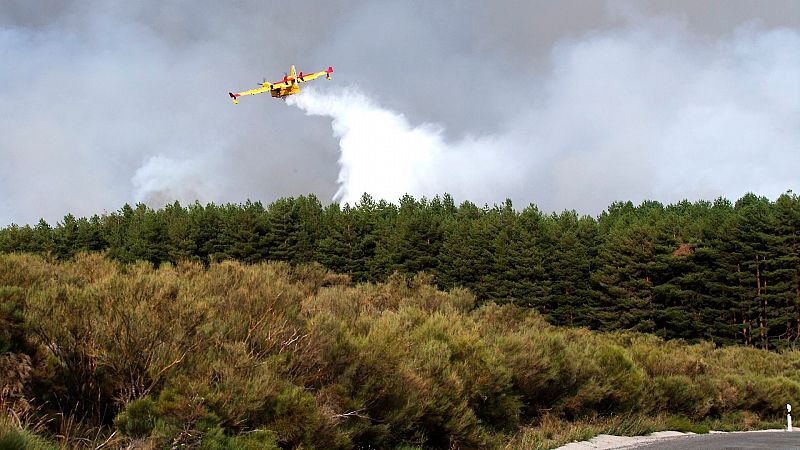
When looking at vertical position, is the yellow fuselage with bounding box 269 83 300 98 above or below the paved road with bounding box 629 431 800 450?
above

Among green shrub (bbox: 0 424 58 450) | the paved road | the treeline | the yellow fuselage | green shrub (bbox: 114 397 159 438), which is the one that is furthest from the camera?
the treeline

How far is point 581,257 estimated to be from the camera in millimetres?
67438

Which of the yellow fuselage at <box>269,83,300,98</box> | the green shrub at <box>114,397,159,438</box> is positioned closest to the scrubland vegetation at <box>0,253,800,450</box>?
the green shrub at <box>114,397,159,438</box>

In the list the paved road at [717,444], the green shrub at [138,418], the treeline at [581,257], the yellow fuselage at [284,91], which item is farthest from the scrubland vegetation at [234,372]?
the treeline at [581,257]

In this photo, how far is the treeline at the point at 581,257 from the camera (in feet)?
193

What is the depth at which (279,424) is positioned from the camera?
8.28m

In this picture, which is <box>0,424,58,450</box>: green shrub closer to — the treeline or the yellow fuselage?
the yellow fuselage

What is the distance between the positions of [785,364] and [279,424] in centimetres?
4094

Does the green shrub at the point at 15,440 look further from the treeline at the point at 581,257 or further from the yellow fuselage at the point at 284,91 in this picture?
the treeline at the point at 581,257

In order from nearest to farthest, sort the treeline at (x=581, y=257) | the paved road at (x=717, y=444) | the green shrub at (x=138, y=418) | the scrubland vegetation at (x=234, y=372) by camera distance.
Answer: the green shrub at (x=138, y=418) → the scrubland vegetation at (x=234, y=372) → the paved road at (x=717, y=444) → the treeline at (x=581, y=257)

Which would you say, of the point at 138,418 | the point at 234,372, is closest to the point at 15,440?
the point at 138,418

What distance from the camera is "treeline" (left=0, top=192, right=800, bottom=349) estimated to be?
5891 centimetres

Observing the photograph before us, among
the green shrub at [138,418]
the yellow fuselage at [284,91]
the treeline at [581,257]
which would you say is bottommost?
the green shrub at [138,418]

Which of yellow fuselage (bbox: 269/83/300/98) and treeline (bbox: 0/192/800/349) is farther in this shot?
treeline (bbox: 0/192/800/349)
